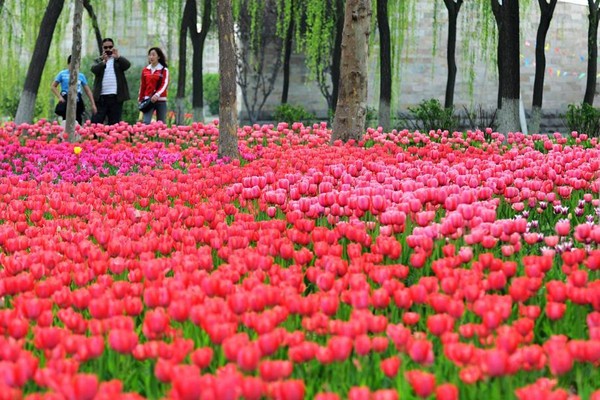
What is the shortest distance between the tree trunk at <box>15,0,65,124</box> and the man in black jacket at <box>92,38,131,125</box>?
3.01 ft

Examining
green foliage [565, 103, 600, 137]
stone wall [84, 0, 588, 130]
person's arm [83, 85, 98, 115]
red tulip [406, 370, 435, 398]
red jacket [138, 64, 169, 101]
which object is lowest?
red tulip [406, 370, 435, 398]

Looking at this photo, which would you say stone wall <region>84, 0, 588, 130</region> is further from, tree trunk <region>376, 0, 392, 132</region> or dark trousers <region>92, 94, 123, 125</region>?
dark trousers <region>92, 94, 123, 125</region>

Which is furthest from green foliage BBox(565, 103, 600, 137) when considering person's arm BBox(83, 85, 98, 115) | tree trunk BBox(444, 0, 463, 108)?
person's arm BBox(83, 85, 98, 115)

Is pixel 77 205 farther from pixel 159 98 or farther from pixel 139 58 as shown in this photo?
pixel 139 58

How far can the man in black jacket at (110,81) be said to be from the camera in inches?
575

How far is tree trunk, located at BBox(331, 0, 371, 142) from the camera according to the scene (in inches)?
431

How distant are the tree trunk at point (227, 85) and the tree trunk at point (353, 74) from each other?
5.83ft

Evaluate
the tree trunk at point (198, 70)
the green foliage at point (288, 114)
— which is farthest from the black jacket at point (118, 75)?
the green foliage at point (288, 114)

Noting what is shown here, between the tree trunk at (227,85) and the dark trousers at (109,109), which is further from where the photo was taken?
the dark trousers at (109,109)

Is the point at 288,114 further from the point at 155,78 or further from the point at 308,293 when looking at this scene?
the point at 308,293

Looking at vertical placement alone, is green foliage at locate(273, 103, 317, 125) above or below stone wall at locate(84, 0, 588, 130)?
below

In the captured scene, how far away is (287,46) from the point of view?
2444 centimetres

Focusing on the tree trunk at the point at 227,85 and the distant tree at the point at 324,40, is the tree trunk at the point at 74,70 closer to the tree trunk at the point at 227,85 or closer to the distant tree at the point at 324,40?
the tree trunk at the point at 227,85

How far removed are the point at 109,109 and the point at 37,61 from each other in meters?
Answer: 1.48
